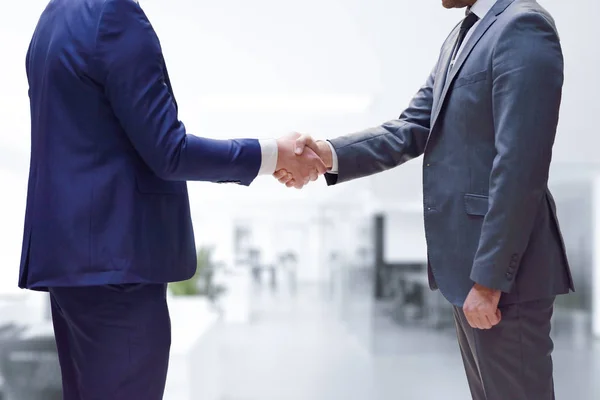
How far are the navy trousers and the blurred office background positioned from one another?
134 centimetres

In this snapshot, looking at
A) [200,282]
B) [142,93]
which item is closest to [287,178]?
[142,93]

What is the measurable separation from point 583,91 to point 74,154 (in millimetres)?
2827

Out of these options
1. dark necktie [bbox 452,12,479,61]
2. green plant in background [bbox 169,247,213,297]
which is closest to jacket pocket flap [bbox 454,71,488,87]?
dark necktie [bbox 452,12,479,61]

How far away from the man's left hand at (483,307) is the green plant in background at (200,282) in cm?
461

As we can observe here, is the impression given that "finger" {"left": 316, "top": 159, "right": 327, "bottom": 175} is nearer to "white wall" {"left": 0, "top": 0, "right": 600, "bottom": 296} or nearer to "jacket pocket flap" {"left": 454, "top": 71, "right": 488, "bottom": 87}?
"jacket pocket flap" {"left": 454, "top": 71, "right": 488, "bottom": 87}

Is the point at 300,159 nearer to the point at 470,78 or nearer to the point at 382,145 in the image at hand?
the point at 382,145

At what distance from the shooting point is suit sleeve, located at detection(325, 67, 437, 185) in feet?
5.67

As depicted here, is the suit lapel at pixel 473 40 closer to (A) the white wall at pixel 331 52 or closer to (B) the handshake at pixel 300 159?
(B) the handshake at pixel 300 159

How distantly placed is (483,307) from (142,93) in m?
0.82

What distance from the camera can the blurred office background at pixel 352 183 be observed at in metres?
2.66

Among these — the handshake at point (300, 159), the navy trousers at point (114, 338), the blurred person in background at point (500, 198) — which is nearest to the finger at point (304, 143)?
the handshake at point (300, 159)

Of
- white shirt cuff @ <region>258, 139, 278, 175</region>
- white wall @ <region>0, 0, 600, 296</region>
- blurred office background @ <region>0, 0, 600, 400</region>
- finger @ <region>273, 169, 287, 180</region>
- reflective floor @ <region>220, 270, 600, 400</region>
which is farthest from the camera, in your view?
reflective floor @ <region>220, 270, 600, 400</region>

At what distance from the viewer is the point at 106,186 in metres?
1.18

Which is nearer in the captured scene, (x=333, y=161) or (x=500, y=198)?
(x=500, y=198)
